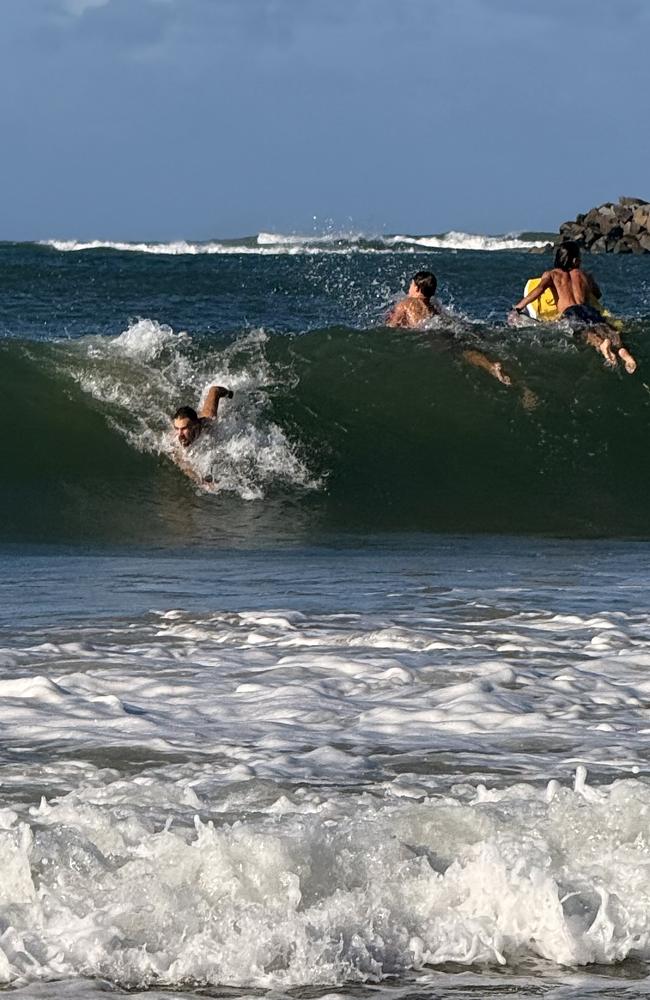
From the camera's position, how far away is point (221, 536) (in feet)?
33.9

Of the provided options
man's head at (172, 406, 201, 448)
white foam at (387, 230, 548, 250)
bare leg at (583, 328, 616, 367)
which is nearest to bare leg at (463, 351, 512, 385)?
bare leg at (583, 328, 616, 367)

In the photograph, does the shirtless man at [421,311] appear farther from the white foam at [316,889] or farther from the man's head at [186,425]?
the white foam at [316,889]

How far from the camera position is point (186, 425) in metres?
12.1

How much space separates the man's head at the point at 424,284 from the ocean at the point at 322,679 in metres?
0.82

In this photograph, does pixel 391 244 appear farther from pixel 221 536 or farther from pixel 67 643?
pixel 67 643

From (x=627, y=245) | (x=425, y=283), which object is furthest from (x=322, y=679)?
(x=627, y=245)

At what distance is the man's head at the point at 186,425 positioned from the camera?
39.7ft

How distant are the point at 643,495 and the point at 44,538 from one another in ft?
15.9

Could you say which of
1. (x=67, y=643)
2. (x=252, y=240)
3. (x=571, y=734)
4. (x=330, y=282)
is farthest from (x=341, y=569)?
(x=252, y=240)

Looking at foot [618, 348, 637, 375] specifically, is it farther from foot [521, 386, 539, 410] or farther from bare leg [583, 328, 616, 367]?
foot [521, 386, 539, 410]

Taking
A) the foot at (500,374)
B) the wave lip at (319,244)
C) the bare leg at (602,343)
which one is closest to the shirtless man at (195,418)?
the foot at (500,374)

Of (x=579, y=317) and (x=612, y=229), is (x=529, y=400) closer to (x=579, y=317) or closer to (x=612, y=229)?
(x=579, y=317)

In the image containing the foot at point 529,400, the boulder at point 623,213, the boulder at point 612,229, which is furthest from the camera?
the boulder at point 623,213

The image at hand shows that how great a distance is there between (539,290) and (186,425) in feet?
14.3
